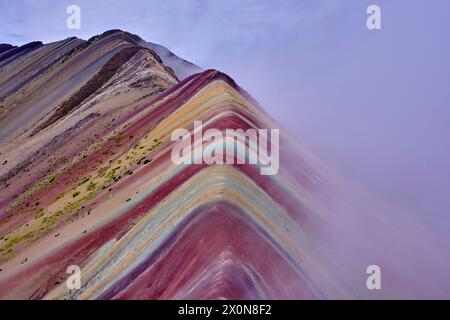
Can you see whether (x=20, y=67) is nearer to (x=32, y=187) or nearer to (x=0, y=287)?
(x=32, y=187)

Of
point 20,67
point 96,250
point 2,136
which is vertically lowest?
point 96,250

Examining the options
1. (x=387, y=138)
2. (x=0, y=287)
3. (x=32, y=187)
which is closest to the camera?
(x=0, y=287)

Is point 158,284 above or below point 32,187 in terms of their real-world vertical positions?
below

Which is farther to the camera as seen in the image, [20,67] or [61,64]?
[20,67]

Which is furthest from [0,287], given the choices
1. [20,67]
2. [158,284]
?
[20,67]
